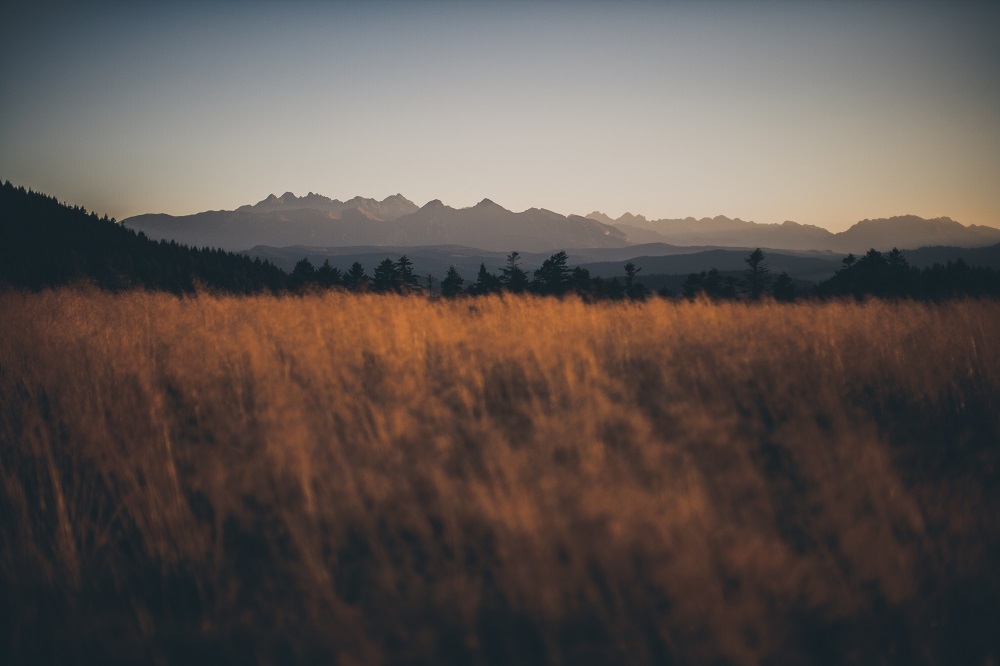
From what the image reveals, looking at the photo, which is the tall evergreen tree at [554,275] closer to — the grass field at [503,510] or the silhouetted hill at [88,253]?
the grass field at [503,510]

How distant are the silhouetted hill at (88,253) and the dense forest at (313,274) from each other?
10 centimetres

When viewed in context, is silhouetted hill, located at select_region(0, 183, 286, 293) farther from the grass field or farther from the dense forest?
the grass field

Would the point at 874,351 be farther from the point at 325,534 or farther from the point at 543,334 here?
the point at 325,534

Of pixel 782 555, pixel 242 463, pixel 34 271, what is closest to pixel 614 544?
pixel 782 555

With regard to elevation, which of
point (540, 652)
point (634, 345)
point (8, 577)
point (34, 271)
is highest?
point (34, 271)

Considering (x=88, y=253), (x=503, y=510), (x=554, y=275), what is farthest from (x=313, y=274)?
(x=88, y=253)

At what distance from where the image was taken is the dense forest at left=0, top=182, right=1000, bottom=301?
11.1m

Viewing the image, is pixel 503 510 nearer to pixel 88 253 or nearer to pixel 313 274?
pixel 313 274

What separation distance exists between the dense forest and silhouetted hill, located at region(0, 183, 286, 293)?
0.10 metres

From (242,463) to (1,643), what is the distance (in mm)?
1212

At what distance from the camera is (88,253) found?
3981cm

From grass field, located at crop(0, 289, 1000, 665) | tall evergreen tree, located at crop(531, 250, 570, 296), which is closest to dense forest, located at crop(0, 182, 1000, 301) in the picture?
tall evergreen tree, located at crop(531, 250, 570, 296)

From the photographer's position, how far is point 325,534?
231 cm

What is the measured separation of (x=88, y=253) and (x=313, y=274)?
113ft
